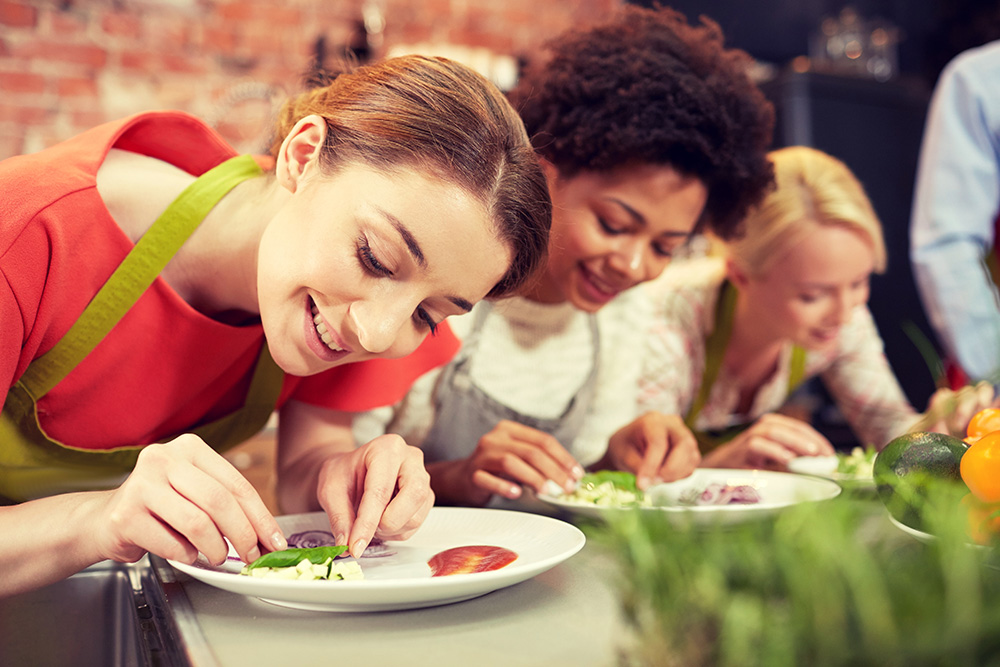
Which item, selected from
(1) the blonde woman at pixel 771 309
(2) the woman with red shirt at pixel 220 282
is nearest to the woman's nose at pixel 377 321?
(2) the woman with red shirt at pixel 220 282

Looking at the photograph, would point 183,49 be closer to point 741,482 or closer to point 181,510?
point 741,482

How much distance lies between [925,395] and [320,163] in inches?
138

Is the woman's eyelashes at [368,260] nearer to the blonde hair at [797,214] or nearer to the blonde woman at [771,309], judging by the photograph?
the blonde woman at [771,309]

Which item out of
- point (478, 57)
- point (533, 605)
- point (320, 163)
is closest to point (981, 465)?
point (533, 605)

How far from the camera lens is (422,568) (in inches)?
28.2

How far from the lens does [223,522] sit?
2.10ft

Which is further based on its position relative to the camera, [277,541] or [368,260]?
[368,260]

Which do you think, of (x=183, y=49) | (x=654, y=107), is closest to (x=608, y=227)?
(x=654, y=107)

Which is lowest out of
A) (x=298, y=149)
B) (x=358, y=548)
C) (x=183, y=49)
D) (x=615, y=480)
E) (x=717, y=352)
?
(x=717, y=352)

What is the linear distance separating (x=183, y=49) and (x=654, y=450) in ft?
9.28

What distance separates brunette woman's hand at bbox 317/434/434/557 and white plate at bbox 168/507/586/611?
29mm

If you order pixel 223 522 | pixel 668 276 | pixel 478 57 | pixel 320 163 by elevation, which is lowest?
pixel 668 276

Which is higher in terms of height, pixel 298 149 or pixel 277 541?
pixel 298 149

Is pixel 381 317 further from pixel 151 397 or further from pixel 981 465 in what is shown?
pixel 981 465
